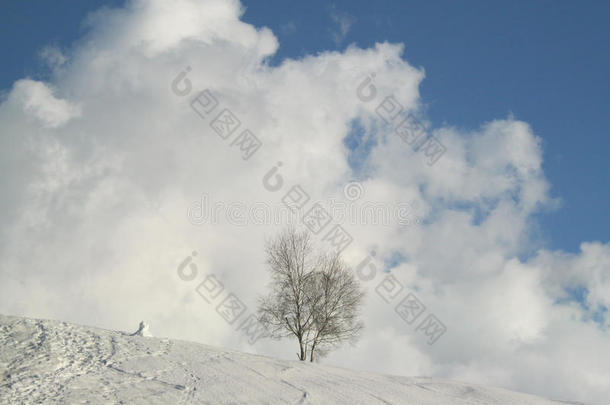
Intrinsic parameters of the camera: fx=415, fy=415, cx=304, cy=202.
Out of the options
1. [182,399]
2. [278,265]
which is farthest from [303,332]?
[182,399]

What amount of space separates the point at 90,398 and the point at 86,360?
138 inches

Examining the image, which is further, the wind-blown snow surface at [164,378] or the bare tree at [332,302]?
the bare tree at [332,302]

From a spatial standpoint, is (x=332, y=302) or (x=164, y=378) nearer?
(x=164, y=378)

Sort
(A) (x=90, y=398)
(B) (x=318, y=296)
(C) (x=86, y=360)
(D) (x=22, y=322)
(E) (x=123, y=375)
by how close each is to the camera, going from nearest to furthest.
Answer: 1. (A) (x=90, y=398)
2. (E) (x=123, y=375)
3. (C) (x=86, y=360)
4. (D) (x=22, y=322)
5. (B) (x=318, y=296)


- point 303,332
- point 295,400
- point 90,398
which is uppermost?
→ point 303,332

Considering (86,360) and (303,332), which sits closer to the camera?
(86,360)

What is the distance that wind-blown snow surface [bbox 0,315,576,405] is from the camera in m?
12.7

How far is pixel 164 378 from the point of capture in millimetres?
14211

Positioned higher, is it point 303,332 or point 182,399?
point 303,332

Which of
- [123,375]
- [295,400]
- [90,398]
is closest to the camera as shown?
[90,398]

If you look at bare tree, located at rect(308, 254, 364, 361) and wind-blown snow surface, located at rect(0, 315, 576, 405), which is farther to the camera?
bare tree, located at rect(308, 254, 364, 361)

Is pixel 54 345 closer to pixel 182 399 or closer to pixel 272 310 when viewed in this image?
pixel 182 399

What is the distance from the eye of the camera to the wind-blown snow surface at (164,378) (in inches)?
499

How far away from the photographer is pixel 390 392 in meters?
15.0
